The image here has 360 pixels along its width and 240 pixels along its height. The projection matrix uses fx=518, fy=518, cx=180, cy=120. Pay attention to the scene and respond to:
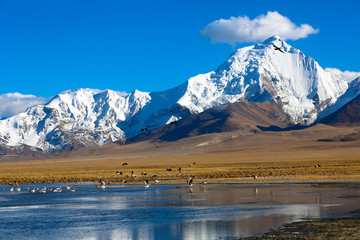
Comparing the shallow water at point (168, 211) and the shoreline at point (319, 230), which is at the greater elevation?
the shallow water at point (168, 211)

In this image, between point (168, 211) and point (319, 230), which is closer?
point (319, 230)

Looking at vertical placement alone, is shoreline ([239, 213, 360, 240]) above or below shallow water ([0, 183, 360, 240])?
below

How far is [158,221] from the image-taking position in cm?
3559

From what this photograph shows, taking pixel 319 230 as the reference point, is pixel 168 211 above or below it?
above

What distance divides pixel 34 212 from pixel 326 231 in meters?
24.2

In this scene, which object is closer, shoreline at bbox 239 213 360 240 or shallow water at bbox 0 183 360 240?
shoreline at bbox 239 213 360 240

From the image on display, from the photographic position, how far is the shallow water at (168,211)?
31469 millimetres

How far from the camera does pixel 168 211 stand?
40.9m

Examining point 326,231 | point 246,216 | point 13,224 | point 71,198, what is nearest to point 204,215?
point 246,216

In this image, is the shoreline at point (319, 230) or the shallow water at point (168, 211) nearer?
the shoreline at point (319, 230)

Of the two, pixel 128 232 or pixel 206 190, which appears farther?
pixel 206 190

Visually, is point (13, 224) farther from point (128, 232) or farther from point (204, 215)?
point (204, 215)

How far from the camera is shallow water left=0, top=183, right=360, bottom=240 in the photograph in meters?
31.5

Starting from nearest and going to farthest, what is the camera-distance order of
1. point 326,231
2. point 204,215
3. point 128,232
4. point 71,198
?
point 326,231
point 128,232
point 204,215
point 71,198
